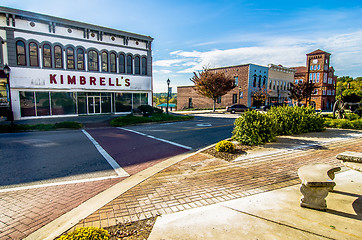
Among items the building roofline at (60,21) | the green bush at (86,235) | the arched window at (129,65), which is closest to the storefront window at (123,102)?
the arched window at (129,65)

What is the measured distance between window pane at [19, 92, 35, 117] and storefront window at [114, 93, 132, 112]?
27.3 feet

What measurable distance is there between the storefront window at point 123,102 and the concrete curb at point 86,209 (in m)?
20.7

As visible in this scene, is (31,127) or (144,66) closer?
(31,127)

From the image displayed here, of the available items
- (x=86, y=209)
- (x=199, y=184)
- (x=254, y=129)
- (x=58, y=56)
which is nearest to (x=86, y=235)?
(x=86, y=209)

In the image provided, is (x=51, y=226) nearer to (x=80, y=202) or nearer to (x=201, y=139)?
(x=80, y=202)

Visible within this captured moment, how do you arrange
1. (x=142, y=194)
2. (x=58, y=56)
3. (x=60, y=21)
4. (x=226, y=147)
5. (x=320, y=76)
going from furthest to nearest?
(x=320, y=76) → (x=58, y=56) → (x=60, y=21) → (x=226, y=147) → (x=142, y=194)

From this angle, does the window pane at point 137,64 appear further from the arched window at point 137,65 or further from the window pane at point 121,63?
the window pane at point 121,63

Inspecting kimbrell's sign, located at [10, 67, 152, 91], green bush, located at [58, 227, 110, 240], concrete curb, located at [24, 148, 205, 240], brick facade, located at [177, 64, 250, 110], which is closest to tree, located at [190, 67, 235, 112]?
brick facade, located at [177, 64, 250, 110]

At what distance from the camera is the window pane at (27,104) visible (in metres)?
19.7

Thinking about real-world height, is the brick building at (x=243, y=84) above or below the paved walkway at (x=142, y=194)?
above

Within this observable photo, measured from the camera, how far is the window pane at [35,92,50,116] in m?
20.5

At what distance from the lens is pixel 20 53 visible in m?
19.3

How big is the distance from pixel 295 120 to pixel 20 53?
23.5 m

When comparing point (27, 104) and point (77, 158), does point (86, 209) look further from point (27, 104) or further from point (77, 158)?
point (27, 104)
